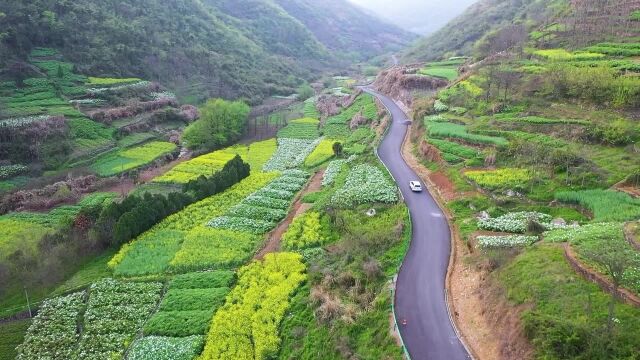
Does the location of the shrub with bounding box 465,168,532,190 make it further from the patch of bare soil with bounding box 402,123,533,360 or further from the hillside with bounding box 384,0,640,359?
the patch of bare soil with bounding box 402,123,533,360

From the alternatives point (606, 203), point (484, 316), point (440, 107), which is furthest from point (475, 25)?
point (484, 316)

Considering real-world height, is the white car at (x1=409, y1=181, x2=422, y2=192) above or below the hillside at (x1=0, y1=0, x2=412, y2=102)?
below

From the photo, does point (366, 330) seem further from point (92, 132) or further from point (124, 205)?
point (92, 132)

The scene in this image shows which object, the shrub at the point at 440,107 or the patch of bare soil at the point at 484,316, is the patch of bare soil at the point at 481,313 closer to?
the patch of bare soil at the point at 484,316

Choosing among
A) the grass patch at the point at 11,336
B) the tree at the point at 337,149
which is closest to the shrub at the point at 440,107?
the tree at the point at 337,149

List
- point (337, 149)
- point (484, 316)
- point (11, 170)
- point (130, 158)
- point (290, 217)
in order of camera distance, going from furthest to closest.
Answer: point (130, 158) < point (337, 149) < point (11, 170) < point (290, 217) < point (484, 316)

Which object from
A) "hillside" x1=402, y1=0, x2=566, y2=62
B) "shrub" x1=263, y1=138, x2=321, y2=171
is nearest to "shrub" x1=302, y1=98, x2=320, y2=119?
"shrub" x1=263, y1=138, x2=321, y2=171

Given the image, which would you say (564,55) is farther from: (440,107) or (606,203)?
(606,203)
